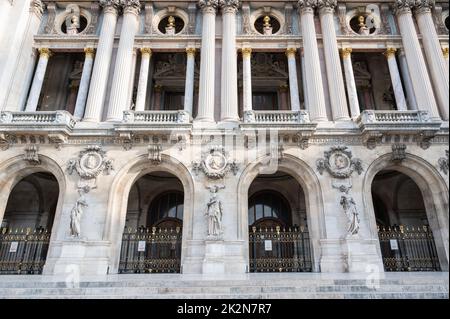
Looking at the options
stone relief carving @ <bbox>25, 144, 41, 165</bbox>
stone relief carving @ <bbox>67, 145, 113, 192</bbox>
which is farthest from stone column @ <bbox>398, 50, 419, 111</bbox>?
stone relief carving @ <bbox>25, 144, 41, 165</bbox>

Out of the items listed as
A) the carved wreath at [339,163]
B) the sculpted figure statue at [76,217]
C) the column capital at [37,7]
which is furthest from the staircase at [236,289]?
the column capital at [37,7]

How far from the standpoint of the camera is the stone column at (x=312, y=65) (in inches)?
711

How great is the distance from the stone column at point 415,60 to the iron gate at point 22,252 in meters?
19.5

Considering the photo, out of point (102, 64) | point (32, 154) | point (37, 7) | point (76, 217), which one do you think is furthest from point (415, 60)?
point (37, 7)

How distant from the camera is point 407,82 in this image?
63.4 ft

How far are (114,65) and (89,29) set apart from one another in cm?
325

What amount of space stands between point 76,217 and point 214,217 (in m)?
5.86

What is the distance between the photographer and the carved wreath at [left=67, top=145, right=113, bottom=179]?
53.3 feet

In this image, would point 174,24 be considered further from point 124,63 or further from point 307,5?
point 307,5

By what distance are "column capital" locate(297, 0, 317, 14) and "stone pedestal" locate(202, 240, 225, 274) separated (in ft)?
46.0

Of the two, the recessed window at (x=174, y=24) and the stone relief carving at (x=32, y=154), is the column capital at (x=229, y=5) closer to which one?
the recessed window at (x=174, y=24)

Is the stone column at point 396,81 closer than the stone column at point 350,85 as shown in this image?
No

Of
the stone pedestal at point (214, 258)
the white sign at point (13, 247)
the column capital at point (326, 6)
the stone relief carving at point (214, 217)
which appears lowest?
the stone pedestal at point (214, 258)

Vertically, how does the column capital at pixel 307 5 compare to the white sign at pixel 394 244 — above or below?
above
